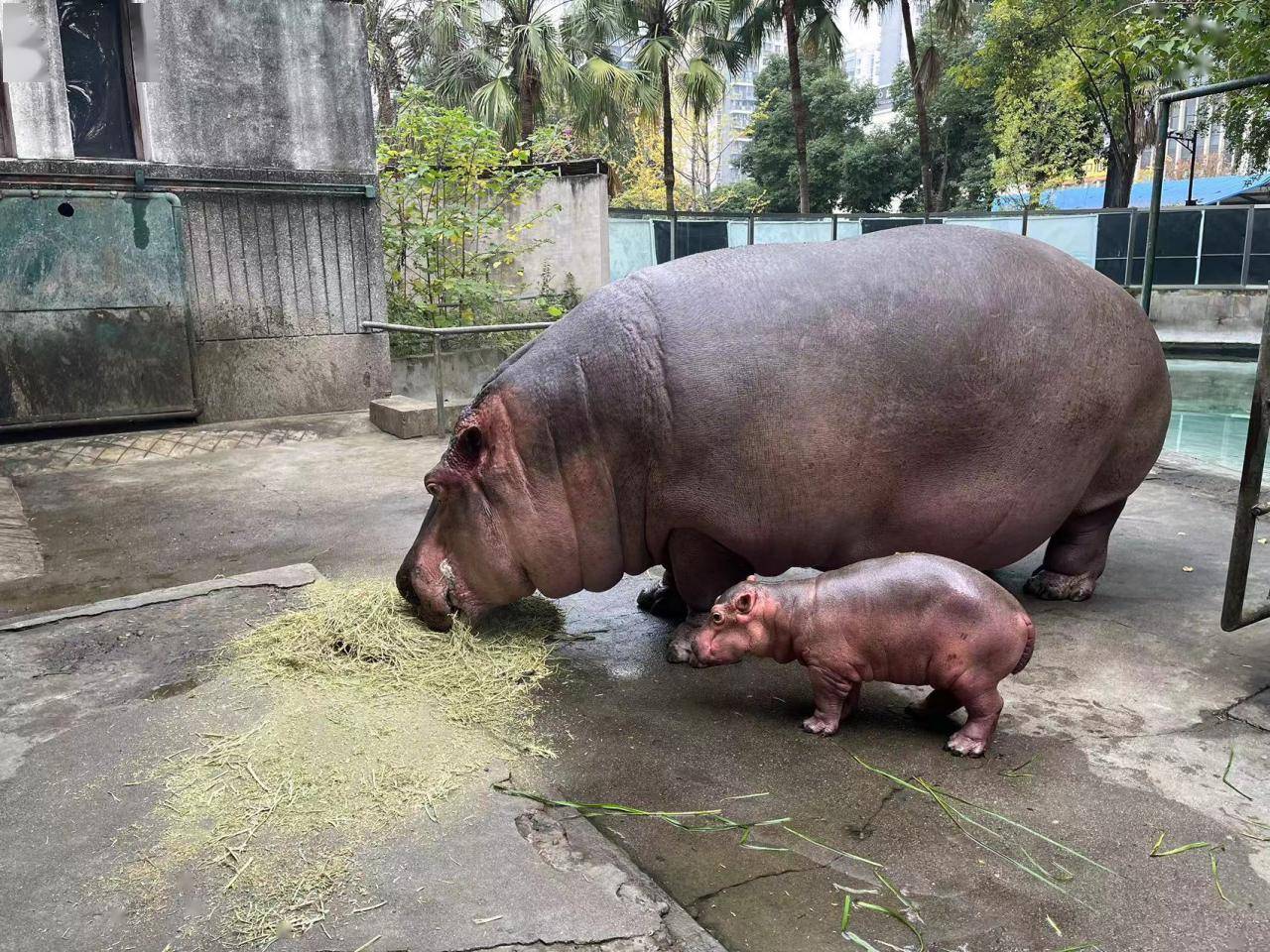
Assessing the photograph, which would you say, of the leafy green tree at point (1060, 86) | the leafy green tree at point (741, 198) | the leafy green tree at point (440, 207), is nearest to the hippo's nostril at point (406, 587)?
the leafy green tree at point (440, 207)

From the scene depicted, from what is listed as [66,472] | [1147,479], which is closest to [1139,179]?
[1147,479]

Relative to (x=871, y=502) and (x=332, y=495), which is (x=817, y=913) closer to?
(x=871, y=502)

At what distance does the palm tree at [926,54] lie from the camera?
23.1 m

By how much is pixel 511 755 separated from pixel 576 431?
1196mm

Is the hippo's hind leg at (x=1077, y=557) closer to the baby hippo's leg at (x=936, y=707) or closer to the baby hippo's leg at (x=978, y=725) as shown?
the baby hippo's leg at (x=936, y=707)

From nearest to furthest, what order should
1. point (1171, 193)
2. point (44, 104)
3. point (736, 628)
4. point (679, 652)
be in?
point (736, 628) < point (679, 652) < point (44, 104) < point (1171, 193)

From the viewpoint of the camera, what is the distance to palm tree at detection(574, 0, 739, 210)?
960 inches

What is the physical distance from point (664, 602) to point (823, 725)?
1308mm

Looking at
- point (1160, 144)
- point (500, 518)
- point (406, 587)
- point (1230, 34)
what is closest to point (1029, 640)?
point (500, 518)

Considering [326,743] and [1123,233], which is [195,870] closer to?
[326,743]

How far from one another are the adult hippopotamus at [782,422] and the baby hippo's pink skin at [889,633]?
505 mm

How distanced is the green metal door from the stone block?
164 centimetres

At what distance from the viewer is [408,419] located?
8430 mm

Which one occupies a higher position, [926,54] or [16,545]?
[926,54]
